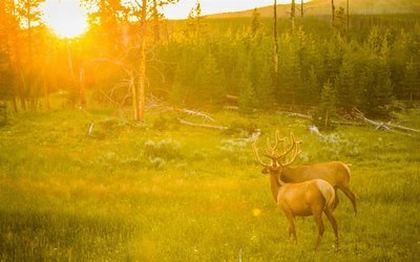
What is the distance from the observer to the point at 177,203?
45.4ft

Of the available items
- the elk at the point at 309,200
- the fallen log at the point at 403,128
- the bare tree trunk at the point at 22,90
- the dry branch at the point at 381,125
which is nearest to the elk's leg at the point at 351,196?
the elk at the point at 309,200

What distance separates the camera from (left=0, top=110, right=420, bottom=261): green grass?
9.93 metres

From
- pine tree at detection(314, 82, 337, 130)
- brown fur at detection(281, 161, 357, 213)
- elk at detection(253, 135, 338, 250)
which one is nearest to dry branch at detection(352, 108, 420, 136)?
pine tree at detection(314, 82, 337, 130)

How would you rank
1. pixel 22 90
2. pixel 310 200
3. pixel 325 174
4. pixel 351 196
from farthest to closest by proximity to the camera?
pixel 22 90 < pixel 325 174 < pixel 351 196 < pixel 310 200

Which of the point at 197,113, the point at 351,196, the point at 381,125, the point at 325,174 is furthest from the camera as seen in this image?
the point at 197,113

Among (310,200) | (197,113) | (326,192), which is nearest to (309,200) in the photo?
(310,200)

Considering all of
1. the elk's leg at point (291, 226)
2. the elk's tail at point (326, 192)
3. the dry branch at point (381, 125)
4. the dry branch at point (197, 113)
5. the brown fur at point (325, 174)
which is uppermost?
the elk's tail at point (326, 192)

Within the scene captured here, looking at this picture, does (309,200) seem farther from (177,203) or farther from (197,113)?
(197,113)

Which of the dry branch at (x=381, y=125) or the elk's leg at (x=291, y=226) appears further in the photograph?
the dry branch at (x=381, y=125)

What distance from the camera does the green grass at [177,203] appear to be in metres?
9.93

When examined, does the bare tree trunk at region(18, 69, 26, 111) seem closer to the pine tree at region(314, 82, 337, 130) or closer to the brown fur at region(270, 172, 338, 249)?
the pine tree at region(314, 82, 337, 130)

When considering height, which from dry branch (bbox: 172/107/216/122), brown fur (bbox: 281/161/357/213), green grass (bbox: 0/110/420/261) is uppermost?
brown fur (bbox: 281/161/357/213)

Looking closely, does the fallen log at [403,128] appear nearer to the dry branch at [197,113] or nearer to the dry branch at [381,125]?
the dry branch at [381,125]

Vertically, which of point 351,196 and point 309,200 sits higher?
point 309,200
